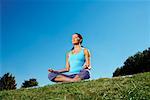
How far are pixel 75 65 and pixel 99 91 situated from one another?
3.99 m

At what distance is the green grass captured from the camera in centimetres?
666

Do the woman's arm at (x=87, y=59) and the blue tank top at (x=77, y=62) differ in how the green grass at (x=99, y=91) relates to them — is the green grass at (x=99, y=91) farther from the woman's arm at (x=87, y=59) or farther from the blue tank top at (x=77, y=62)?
the blue tank top at (x=77, y=62)

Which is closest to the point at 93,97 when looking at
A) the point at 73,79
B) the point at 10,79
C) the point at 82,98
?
the point at 82,98

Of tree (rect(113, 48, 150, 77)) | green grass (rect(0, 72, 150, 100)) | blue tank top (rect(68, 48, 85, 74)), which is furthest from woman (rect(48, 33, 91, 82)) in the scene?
tree (rect(113, 48, 150, 77))

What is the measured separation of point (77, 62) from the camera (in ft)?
37.0

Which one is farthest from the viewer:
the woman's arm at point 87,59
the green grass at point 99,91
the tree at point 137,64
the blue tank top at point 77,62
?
the tree at point 137,64

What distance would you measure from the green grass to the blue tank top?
8.14ft

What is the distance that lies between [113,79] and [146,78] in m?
0.87

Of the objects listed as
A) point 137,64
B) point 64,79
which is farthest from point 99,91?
point 137,64

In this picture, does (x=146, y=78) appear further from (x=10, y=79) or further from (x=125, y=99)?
(x=10, y=79)

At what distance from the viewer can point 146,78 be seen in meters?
7.88

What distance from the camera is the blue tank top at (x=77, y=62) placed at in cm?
1113

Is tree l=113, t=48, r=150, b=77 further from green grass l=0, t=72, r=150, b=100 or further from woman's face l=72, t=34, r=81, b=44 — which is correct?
green grass l=0, t=72, r=150, b=100

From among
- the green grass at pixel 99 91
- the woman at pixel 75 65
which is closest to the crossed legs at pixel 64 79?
the woman at pixel 75 65
